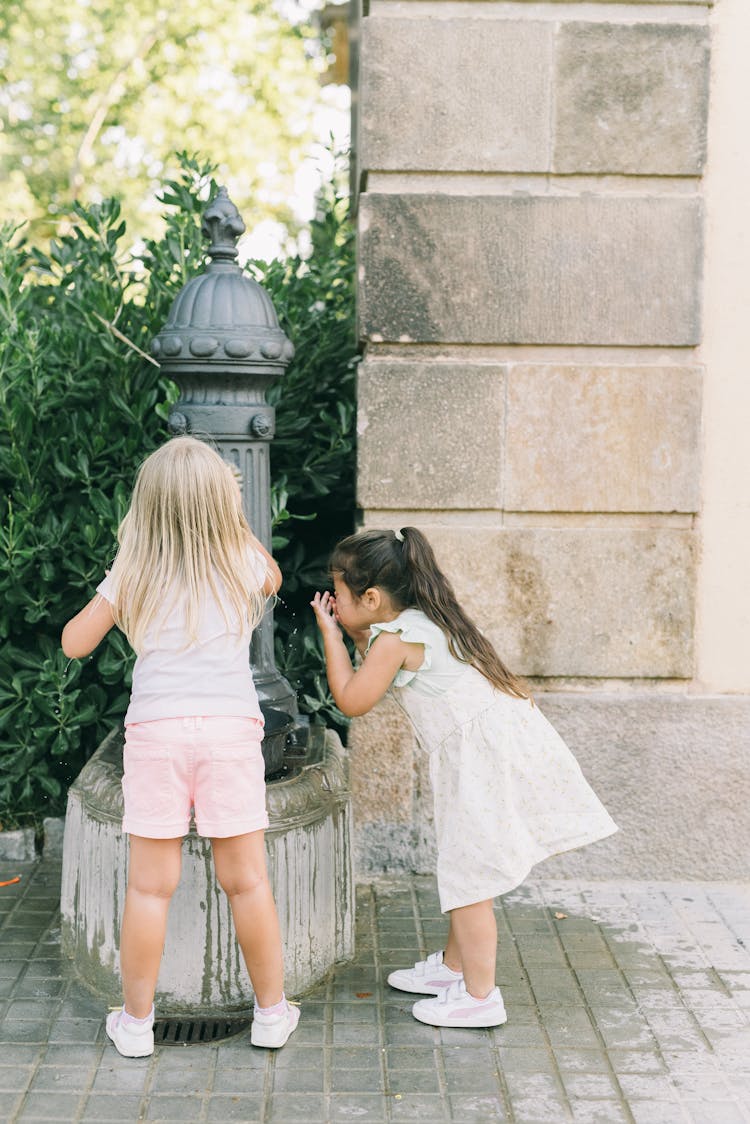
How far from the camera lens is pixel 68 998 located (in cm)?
342

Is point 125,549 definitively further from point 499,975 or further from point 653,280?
point 653,280

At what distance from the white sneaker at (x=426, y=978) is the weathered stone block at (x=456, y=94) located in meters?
2.56

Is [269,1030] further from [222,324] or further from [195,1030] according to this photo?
[222,324]

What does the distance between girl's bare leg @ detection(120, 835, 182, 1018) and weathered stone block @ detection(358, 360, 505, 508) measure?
160 cm

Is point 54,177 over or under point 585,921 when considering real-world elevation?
over

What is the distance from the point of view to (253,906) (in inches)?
121

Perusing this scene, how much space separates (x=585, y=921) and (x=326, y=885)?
968mm

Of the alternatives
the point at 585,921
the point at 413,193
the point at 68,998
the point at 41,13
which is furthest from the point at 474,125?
the point at 41,13

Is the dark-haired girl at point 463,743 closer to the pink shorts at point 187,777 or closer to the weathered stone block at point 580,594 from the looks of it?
the pink shorts at point 187,777

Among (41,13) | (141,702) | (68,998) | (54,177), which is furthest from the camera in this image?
(54,177)

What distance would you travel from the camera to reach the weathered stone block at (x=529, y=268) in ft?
13.6

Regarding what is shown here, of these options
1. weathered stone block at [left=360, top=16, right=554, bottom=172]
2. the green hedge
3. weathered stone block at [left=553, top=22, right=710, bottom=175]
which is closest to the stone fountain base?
the green hedge

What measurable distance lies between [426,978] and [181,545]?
145cm

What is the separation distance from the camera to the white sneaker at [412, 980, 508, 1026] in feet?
10.7
